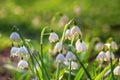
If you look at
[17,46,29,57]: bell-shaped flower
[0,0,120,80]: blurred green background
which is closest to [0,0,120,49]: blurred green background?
[0,0,120,80]: blurred green background

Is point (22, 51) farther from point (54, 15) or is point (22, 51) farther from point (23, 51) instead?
point (54, 15)

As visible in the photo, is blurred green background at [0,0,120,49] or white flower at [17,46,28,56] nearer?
white flower at [17,46,28,56]

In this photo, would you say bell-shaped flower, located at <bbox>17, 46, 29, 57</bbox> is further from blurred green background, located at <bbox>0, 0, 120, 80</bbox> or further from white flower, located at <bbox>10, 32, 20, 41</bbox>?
blurred green background, located at <bbox>0, 0, 120, 80</bbox>

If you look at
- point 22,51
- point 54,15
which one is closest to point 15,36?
point 22,51

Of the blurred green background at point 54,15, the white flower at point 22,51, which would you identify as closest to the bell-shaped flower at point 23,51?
the white flower at point 22,51

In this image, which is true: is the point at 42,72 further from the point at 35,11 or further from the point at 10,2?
the point at 10,2

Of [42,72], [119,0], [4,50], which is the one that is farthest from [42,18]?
[42,72]

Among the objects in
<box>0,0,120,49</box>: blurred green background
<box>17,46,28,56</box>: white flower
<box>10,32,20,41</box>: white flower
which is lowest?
<box>0,0,120,49</box>: blurred green background

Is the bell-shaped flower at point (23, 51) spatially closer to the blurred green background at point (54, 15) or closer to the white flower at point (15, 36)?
the white flower at point (15, 36)

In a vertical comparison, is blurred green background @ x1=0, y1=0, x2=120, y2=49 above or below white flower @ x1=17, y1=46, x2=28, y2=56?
below
